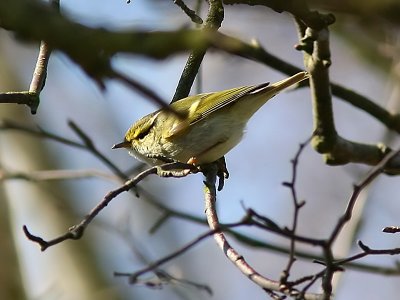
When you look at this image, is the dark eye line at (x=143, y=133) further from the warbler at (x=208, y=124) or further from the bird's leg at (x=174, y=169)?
the bird's leg at (x=174, y=169)

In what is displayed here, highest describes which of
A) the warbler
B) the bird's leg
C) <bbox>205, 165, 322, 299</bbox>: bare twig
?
the warbler

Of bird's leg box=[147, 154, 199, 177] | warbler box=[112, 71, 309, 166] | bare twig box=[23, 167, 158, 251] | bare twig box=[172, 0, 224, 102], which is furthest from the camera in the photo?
warbler box=[112, 71, 309, 166]

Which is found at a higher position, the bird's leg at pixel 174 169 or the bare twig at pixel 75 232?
the bird's leg at pixel 174 169

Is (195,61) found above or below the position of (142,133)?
below

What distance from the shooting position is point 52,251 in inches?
267

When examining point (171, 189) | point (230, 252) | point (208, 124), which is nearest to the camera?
point (230, 252)

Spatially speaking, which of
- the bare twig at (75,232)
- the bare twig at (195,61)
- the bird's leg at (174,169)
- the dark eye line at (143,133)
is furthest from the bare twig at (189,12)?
the dark eye line at (143,133)

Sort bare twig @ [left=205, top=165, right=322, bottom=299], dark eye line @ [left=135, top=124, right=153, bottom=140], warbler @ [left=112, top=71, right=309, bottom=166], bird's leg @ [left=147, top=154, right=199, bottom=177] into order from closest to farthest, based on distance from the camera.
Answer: bare twig @ [left=205, top=165, right=322, bottom=299] < bird's leg @ [left=147, top=154, right=199, bottom=177] < warbler @ [left=112, top=71, right=309, bottom=166] < dark eye line @ [left=135, top=124, right=153, bottom=140]

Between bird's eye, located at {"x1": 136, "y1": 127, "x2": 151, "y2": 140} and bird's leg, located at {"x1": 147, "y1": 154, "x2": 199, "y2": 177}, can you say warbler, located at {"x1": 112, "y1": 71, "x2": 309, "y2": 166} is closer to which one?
bird's eye, located at {"x1": 136, "y1": 127, "x2": 151, "y2": 140}

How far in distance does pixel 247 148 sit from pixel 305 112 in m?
0.85

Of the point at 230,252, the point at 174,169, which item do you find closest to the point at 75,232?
the point at 230,252

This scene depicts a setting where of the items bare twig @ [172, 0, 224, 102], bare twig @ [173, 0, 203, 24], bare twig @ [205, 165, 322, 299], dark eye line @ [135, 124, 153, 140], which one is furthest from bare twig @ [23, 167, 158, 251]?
dark eye line @ [135, 124, 153, 140]

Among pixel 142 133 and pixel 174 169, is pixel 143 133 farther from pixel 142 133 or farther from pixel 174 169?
pixel 174 169

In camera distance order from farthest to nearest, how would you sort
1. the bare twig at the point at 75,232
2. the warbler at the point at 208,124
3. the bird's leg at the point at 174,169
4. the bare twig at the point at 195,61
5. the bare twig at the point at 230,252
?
1. the warbler at the point at 208,124
2. the bare twig at the point at 195,61
3. the bird's leg at the point at 174,169
4. the bare twig at the point at 75,232
5. the bare twig at the point at 230,252
